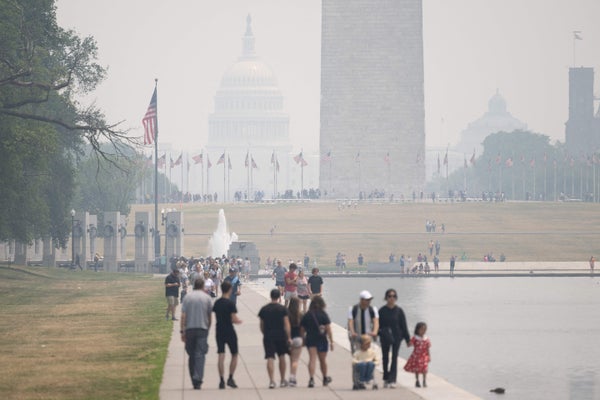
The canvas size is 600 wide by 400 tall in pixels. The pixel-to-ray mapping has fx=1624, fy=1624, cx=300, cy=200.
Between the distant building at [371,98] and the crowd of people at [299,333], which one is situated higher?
the distant building at [371,98]

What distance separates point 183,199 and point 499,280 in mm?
80513

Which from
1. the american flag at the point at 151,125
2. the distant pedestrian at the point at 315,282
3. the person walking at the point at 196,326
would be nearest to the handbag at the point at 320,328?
the person walking at the point at 196,326

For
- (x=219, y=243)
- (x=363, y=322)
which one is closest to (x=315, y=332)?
(x=363, y=322)

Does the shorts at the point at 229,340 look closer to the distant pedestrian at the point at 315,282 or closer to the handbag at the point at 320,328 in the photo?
the handbag at the point at 320,328

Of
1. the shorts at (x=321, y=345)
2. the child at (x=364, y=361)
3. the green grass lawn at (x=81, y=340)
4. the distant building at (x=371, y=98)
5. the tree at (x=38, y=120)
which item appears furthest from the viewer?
the distant building at (x=371, y=98)

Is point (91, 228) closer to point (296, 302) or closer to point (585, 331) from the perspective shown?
point (585, 331)

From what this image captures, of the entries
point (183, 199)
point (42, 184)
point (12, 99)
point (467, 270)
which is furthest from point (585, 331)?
point (183, 199)

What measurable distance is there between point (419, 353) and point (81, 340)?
1232cm

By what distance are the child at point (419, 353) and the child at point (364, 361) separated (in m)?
0.95

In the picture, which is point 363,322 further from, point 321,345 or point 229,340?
point 229,340

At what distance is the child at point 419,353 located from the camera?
29.1 metres

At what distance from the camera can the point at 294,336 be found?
29.4 m

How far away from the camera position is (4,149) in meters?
58.9

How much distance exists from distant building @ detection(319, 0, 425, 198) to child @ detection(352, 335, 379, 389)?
5469 inches
